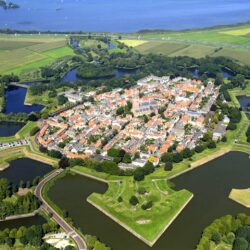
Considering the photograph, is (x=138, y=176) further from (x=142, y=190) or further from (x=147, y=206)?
(x=147, y=206)

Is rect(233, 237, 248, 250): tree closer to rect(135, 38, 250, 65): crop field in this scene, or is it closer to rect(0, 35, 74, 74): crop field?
rect(135, 38, 250, 65): crop field

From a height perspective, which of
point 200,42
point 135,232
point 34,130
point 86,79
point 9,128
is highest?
point 200,42

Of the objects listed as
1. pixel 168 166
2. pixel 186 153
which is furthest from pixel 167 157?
pixel 186 153

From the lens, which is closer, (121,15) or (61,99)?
(61,99)

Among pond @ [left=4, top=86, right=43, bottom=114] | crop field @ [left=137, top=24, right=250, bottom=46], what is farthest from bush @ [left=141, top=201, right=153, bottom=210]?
crop field @ [left=137, top=24, right=250, bottom=46]

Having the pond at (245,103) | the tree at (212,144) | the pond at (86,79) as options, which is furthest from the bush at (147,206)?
the pond at (86,79)

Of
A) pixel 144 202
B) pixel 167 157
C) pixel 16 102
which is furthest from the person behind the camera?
pixel 16 102

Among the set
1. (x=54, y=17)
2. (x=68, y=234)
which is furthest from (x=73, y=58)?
(x=54, y=17)
